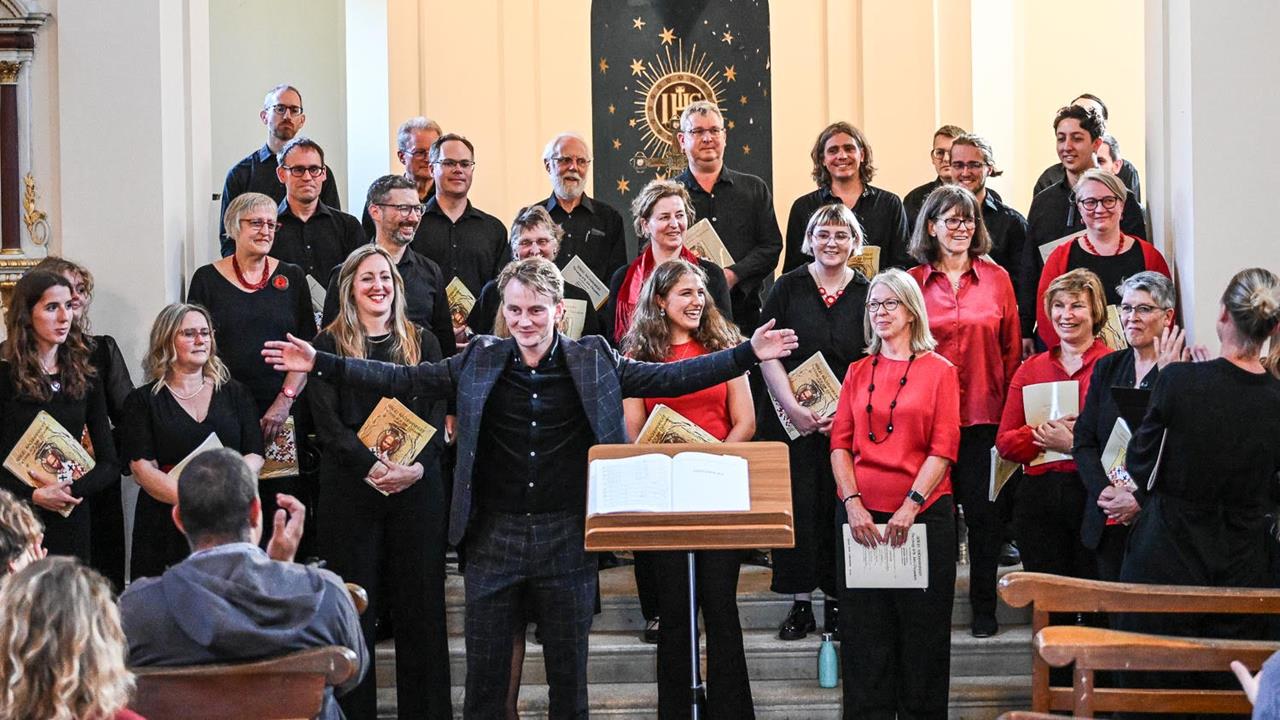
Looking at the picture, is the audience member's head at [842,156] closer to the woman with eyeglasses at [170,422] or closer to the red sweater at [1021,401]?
the red sweater at [1021,401]

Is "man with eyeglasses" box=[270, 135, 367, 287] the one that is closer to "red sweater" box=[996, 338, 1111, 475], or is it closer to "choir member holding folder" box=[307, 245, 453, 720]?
"choir member holding folder" box=[307, 245, 453, 720]

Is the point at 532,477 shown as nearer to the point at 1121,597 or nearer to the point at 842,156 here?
the point at 1121,597

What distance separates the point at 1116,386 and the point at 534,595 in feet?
7.66

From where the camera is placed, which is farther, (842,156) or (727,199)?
(727,199)

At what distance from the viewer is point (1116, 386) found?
19.8 feet

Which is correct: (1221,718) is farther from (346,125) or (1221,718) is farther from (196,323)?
(346,125)

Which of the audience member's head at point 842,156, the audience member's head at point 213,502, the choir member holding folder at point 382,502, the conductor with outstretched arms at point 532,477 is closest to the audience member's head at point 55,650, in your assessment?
the audience member's head at point 213,502

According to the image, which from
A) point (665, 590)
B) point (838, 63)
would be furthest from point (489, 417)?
point (838, 63)

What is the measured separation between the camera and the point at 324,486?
629 centimetres

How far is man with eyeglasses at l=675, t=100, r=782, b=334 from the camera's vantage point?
788 cm

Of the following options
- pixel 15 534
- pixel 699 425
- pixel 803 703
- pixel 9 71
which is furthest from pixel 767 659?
pixel 9 71

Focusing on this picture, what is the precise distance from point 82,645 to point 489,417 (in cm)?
251

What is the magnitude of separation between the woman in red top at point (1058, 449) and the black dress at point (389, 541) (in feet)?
7.66

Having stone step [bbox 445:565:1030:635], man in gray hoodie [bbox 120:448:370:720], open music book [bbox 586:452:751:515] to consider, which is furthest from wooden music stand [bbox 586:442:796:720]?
stone step [bbox 445:565:1030:635]
